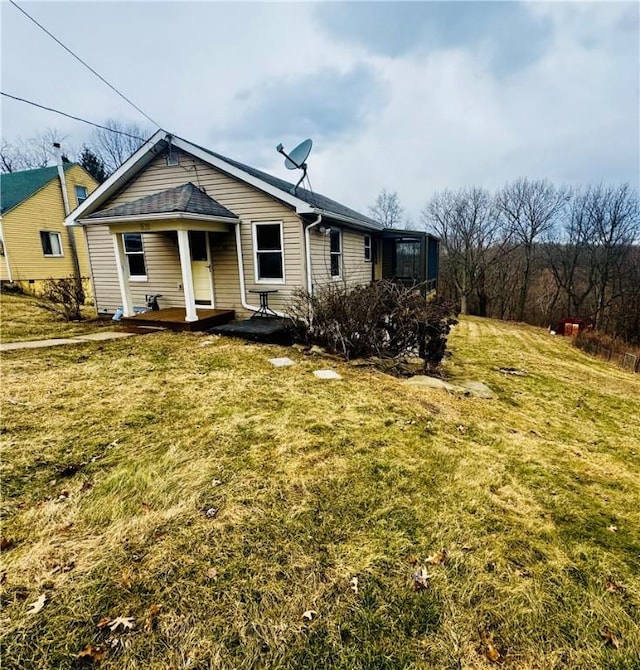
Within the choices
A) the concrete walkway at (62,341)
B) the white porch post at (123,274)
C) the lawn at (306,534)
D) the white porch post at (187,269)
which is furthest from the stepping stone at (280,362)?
the white porch post at (123,274)

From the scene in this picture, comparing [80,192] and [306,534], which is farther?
[80,192]

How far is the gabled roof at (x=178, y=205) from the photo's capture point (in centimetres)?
788

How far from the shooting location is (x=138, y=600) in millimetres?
1846

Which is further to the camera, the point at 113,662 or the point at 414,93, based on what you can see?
the point at 414,93

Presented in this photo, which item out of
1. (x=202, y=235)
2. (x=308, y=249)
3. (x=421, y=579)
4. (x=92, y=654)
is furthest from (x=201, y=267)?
(x=421, y=579)

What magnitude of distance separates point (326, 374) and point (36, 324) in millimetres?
8556

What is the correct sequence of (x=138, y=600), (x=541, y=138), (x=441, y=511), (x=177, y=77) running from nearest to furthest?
(x=138, y=600) < (x=441, y=511) < (x=177, y=77) < (x=541, y=138)

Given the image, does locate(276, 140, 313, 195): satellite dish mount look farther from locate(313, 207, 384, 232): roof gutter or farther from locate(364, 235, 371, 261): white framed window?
locate(364, 235, 371, 261): white framed window

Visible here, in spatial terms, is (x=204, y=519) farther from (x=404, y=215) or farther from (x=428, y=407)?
(x=404, y=215)

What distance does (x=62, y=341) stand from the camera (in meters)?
7.29

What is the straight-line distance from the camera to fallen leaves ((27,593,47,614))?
5.79 ft

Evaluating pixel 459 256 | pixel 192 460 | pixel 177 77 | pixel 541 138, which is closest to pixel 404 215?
pixel 459 256

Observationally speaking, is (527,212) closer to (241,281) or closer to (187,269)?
(241,281)

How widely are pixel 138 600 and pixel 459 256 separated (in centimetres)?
2838
